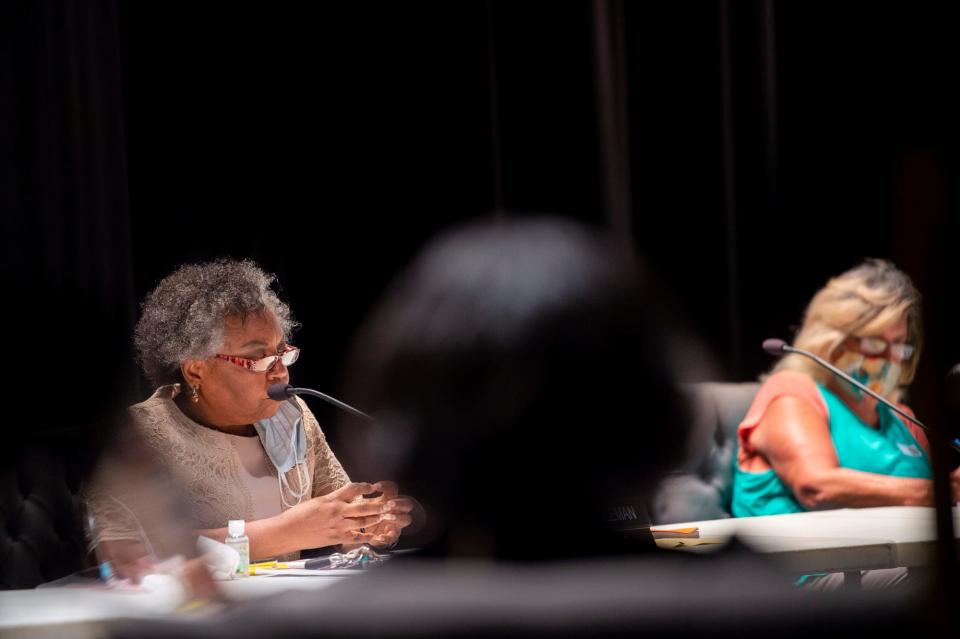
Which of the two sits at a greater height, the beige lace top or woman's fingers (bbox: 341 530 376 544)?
the beige lace top

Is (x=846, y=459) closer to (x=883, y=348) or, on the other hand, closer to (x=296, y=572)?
(x=883, y=348)

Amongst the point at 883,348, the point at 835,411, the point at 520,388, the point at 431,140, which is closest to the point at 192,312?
the point at 431,140

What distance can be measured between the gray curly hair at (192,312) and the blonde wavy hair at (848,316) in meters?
1.36

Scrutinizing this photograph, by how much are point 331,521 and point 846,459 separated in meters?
1.39

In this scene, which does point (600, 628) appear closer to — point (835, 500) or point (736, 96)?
point (835, 500)

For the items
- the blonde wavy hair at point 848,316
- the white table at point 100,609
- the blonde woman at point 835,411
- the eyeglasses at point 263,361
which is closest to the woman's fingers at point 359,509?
the eyeglasses at point 263,361

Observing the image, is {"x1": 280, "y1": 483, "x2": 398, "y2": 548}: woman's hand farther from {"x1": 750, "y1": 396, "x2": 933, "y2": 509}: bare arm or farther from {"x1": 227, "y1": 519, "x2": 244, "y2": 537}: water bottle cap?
{"x1": 750, "y1": 396, "x2": 933, "y2": 509}: bare arm

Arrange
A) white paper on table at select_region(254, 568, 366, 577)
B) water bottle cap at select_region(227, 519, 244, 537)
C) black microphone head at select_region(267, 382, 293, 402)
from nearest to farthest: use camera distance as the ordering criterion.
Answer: white paper on table at select_region(254, 568, 366, 577)
water bottle cap at select_region(227, 519, 244, 537)
black microphone head at select_region(267, 382, 293, 402)

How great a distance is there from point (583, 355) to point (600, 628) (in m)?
0.15

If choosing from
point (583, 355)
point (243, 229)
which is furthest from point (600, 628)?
point (243, 229)

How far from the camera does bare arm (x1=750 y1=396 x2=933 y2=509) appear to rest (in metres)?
2.63

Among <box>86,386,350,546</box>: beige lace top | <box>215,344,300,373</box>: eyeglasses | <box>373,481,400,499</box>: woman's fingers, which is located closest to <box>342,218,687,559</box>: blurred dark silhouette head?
<box>373,481,400,499</box>: woman's fingers

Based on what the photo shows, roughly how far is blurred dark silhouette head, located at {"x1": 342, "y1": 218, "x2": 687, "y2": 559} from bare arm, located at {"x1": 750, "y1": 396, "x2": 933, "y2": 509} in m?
2.17

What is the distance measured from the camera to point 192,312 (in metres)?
2.34
